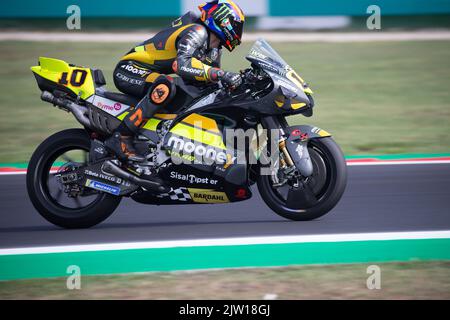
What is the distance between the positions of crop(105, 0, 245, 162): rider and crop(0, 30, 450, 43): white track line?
9763 millimetres


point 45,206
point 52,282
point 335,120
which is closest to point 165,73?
point 45,206

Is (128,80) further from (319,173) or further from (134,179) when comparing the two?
(319,173)

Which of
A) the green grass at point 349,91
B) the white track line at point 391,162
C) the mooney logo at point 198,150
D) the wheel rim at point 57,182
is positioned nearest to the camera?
the mooney logo at point 198,150

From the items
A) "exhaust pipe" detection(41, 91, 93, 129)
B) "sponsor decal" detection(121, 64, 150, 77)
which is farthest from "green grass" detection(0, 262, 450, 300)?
"sponsor decal" detection(121, 64, 150, 77)

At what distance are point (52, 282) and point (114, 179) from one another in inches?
48.3

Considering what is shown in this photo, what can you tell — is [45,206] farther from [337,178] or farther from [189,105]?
[337,178]

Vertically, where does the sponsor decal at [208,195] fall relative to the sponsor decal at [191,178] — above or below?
below

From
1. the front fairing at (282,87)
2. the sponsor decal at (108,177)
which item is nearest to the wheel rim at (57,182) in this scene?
the sponsor decal at (108,177)

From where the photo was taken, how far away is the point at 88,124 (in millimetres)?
6660

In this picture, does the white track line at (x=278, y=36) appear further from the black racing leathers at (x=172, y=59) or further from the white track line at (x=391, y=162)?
the black racing leathers at (x=172, y=59)

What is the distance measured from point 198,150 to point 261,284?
1394 millimetres

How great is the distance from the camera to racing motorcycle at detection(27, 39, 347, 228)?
6.43 m

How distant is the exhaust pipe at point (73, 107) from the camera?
665 cm
